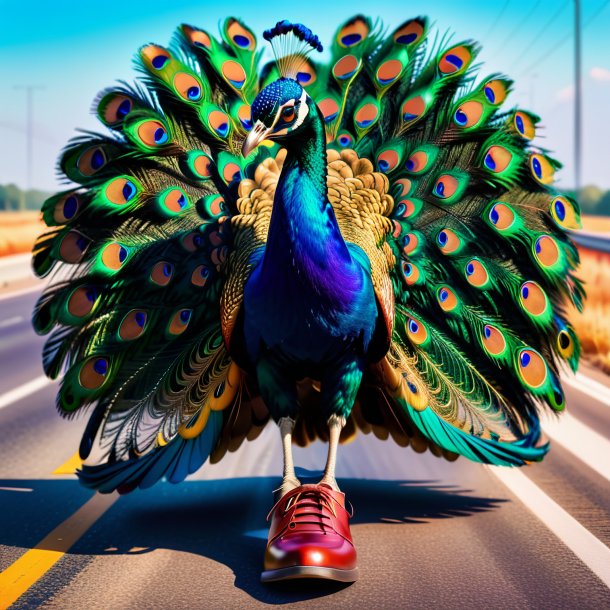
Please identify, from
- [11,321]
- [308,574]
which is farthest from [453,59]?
[11,321]

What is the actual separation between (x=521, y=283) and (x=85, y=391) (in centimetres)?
247

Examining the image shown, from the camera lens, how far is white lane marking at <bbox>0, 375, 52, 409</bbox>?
936 centimetres

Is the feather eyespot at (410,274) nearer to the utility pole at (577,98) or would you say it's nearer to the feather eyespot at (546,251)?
the feather eyespot at (546,251)

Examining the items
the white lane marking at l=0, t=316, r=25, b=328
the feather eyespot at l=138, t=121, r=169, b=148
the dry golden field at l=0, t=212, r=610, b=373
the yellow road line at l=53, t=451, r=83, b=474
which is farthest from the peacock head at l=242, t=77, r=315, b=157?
the white lane marking at l=0, t=316, r=25, b=328

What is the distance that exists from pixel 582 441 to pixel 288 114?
163 inches

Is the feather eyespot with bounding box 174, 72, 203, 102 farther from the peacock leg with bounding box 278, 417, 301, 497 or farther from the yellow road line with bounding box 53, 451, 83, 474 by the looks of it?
the yellow road line with bounding box 53, 451, 83, 474

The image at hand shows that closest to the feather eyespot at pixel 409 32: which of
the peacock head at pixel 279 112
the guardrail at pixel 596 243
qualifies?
the peacock head at pixel 279 112

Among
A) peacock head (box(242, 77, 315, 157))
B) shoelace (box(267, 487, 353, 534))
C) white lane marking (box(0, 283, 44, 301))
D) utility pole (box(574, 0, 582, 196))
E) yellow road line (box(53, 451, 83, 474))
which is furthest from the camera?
utility pole (box(574, 0, 582, 196))

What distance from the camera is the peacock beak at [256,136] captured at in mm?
4285

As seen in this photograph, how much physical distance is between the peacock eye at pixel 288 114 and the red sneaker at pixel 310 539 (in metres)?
1.67

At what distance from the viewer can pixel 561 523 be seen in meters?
5.38

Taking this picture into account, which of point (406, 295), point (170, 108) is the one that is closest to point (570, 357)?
point (406, 295)

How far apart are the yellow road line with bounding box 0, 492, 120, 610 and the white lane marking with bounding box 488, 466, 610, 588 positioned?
2412mm

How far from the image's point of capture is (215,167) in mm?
5742
